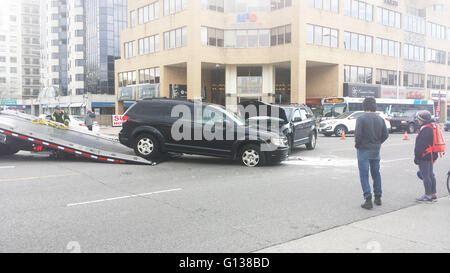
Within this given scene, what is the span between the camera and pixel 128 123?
37.1 feet

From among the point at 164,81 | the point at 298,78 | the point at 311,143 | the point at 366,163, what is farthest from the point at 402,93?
the point at 366,163

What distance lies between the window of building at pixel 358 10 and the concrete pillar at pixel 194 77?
59.0 feet

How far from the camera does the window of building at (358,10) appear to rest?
140ft

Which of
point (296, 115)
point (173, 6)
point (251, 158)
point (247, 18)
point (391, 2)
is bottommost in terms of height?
point (251, 158)

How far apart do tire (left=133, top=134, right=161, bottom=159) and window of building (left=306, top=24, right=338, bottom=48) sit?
3184 centimetres

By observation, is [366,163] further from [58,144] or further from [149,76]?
[149,76]

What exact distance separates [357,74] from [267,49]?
11.8m

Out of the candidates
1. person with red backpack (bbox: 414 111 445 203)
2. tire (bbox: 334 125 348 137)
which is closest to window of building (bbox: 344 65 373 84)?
tire (bbox: 334 125 348 137)

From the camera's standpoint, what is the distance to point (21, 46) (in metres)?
104

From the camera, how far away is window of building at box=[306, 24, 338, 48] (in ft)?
129

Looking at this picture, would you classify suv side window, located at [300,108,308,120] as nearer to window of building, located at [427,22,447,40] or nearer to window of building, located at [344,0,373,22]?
window of building, located at [344,0,373,22]

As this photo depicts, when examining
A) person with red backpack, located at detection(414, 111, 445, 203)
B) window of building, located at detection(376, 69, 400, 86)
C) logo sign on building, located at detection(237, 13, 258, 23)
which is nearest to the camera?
person with red backpack, located at detection(414, 111, 445, 203)
